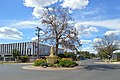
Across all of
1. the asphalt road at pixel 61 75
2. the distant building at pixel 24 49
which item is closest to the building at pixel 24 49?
the distant building at pixel 24 49

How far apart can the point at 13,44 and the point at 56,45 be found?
71.1 m

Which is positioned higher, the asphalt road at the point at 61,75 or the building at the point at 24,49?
the building at the point at 24,49

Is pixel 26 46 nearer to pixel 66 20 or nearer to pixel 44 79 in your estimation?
pixel 66 20

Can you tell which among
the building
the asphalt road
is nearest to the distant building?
the building

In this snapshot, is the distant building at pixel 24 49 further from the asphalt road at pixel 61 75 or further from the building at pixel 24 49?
the asphalt road at pixel 61 75

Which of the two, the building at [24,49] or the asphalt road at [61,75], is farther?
the building at [24,49]

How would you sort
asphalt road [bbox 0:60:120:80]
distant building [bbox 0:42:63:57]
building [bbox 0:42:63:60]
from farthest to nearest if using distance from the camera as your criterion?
1. distant building [bbox 0:42:63:57]
2. building [bbox 0:42:63:60]
3. asphalt road [bbox 0:60:120:80]

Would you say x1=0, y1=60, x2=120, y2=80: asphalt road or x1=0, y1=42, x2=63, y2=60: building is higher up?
x1=0, y1=42, x2=63, y2=60: building

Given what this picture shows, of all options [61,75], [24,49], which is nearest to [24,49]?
[24,49]

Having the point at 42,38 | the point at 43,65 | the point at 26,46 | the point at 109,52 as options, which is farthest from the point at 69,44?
the point at 26,46

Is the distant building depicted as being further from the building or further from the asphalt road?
the asphalt road

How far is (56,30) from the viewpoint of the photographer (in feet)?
149

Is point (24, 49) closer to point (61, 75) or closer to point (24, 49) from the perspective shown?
point (24, 49)

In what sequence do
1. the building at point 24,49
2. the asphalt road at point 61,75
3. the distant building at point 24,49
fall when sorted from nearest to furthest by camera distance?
1. the asphalt road at point 61,75
2. the building at point 24,49
3. the distant building at point 24,49
